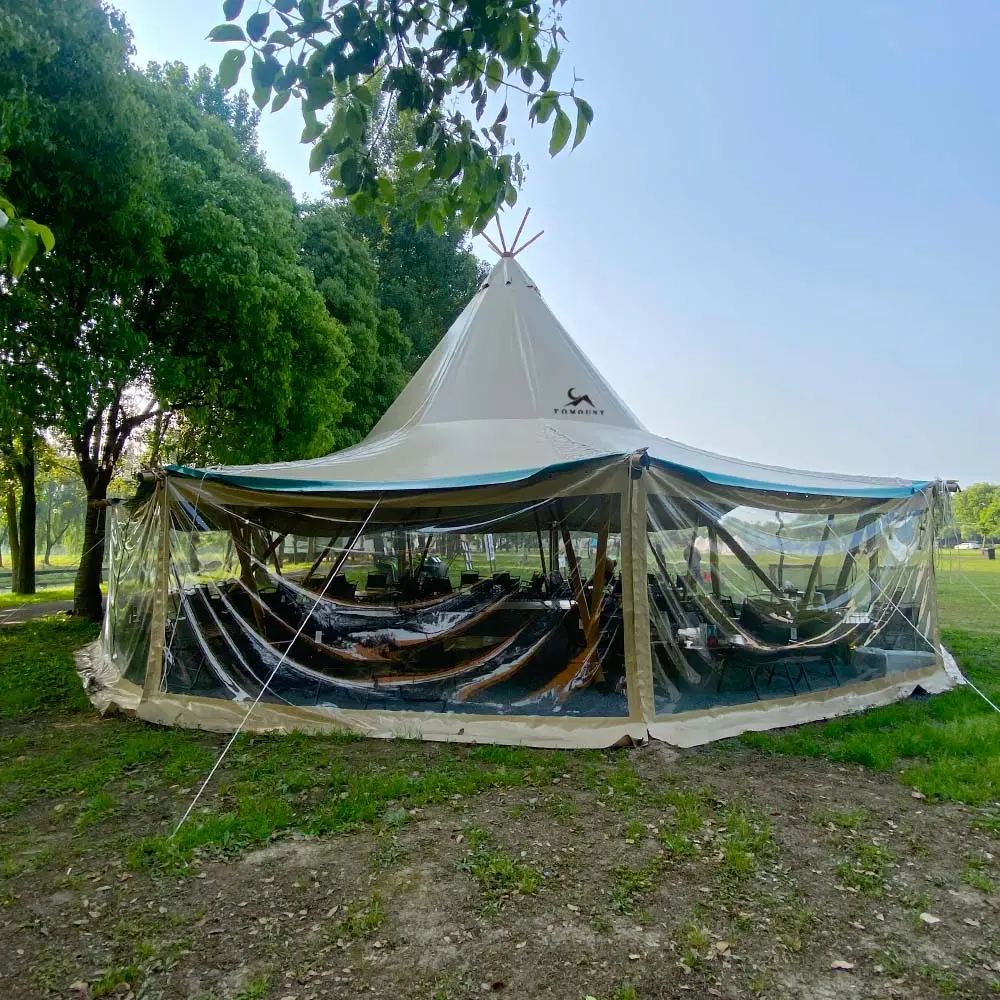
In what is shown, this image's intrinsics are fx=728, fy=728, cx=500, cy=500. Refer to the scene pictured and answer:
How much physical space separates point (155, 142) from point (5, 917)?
7.70 metres

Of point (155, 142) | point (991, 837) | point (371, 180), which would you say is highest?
point (155, 142)

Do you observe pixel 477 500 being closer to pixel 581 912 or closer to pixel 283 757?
pixel 283 757

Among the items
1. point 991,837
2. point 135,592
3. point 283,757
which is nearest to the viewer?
point 991,837

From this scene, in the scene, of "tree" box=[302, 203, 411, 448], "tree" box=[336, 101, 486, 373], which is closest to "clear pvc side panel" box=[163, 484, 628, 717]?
"tree" box=[302, 203, 411, 448]

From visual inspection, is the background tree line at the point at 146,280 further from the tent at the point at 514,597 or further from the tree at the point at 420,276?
the tree at the point at 420,276

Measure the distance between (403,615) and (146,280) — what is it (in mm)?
6299

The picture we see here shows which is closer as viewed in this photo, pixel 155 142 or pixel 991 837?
pixel 991 837

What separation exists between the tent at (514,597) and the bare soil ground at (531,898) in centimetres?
120

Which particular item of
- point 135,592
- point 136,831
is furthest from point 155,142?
point 136,831

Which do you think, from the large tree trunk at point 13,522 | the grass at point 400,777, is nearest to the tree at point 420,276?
the large tree trunk at point 13,522

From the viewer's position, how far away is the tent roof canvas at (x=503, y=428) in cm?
584

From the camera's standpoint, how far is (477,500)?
18.3ft

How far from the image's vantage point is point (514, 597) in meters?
6.18

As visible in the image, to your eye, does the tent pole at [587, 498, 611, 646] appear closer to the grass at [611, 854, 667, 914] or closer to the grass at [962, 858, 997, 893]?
the grass at [611, 854, 667, 914]
